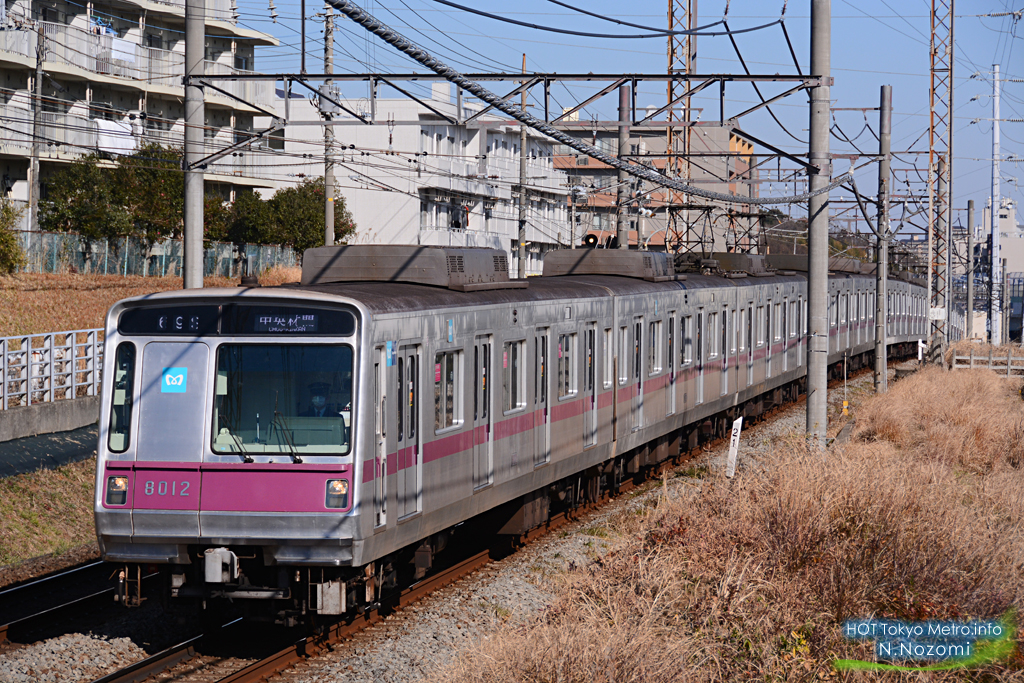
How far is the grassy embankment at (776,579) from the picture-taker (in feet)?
21.4

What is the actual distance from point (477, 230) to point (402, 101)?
20.9 feet

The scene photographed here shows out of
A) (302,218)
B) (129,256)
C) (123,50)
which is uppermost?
(123,50)

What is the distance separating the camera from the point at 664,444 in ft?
57.3

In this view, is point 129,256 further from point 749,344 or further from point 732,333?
point 732,333

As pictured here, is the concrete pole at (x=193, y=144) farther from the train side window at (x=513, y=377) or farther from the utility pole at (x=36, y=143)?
the utility pole at (x=36, y=143)

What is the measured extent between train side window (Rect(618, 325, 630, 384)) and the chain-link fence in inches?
738

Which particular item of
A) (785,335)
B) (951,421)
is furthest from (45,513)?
(785,335)

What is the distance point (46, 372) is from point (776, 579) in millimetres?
11952

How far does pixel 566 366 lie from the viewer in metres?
12.8

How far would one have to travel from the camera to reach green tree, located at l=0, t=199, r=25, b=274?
88.5 ft

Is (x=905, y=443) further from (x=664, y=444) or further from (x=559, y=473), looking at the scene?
(x=559, y=473)

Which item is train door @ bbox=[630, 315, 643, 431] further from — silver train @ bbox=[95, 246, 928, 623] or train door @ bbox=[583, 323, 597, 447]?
silver train @ bbox=[95, 246, 928, 623]

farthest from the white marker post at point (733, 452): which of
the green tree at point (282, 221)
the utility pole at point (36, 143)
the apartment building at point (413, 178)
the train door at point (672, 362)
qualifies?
the apartment building at point (413, 178)

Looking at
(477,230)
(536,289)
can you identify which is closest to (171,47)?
(477,230)
